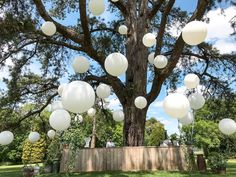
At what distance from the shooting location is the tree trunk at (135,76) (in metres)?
12.6

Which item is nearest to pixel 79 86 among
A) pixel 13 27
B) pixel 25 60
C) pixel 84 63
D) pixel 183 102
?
pixel 183 102

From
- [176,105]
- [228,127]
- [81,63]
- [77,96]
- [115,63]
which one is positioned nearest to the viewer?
[77,96]

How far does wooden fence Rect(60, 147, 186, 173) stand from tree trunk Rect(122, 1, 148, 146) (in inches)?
16.0

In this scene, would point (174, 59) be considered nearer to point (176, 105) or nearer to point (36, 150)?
point (176, 105)

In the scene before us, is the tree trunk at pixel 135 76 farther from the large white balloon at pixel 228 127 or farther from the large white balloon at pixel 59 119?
the large white balloon at pixel 59 119

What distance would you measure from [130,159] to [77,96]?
23.0 feet

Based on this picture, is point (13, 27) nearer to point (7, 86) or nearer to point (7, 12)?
point (7, 12)

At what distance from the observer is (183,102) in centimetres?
659

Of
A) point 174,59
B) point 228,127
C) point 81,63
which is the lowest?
point 228,127

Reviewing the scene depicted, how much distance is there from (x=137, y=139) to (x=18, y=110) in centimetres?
560

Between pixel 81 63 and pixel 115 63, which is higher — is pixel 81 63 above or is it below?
above

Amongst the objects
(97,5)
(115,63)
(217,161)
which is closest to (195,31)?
(115,63)

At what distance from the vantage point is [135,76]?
13.1 metres

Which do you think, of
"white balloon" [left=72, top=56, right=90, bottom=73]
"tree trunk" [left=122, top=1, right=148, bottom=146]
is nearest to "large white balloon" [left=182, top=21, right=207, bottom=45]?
"white balloon" [left=72, top=56, right=90, bottom=73]
